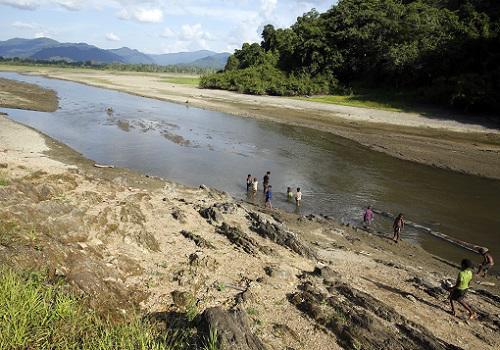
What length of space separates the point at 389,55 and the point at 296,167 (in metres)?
A: 37.1

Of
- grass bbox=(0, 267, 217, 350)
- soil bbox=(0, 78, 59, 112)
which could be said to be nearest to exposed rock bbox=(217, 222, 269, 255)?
grass bbox=(0, 267, 217, 350)

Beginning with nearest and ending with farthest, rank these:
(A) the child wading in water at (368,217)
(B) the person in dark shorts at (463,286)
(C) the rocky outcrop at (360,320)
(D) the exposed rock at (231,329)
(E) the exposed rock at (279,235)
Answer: (D) the exposed rock at (231,329)
(C) the rocky outcrop at (360,320)
(B) the person in dark shorts at (463,286)
(E) the exposed rock at (279,235)
(A) the child wading in water at (368,217)

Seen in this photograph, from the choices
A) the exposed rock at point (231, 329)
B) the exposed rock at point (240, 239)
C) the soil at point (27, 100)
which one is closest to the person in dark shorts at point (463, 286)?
the exposed rock at point (240, 239)

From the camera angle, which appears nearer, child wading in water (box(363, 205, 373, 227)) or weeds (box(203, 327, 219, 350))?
weeds (box(203, 327, 219, 350))

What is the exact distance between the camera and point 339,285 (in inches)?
506

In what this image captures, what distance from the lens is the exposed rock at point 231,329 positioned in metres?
7.30

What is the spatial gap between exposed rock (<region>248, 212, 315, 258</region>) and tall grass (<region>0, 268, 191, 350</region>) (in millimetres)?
8792

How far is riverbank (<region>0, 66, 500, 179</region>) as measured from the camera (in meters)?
36.1

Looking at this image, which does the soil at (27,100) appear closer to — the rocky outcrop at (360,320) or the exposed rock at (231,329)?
the rocky outcrop at (360,320)

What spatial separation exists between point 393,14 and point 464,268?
214 ft

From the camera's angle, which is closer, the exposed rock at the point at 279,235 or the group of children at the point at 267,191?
the exposed rock at the point at 279,235

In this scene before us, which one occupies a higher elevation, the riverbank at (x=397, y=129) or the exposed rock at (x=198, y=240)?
the riverbank at (x=397, y=129)

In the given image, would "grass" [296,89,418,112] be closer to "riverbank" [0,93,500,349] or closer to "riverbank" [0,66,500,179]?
"riverbank" [0,66,500,179]

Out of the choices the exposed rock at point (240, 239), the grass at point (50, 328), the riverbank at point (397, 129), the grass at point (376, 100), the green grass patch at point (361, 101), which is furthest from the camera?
the green grass patch at point (361, 101)
